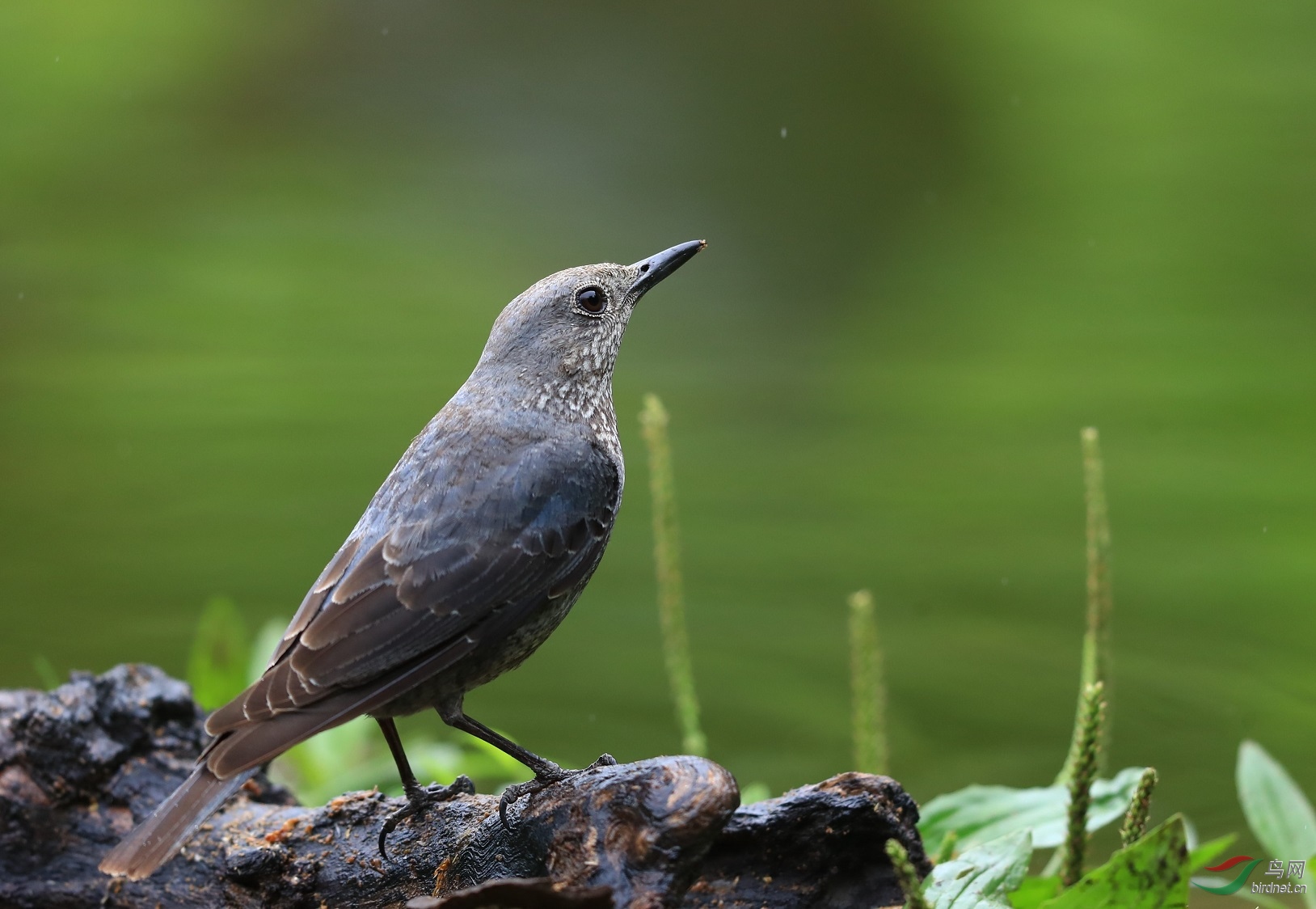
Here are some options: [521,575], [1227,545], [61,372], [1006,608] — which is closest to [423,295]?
[61,372]

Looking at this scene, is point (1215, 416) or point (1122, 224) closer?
point (1215, 416)

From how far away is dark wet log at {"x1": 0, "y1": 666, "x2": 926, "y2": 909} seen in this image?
2502 millimetres

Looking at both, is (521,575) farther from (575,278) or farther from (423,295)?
(423,295)

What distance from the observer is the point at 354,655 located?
9.87ft

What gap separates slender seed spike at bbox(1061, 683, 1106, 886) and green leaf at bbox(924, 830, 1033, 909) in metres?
0.09

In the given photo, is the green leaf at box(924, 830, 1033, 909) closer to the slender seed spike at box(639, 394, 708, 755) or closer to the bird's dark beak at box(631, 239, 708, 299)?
the slender seed spike at box(639, 394, 708, 755)

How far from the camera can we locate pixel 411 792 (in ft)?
10.3

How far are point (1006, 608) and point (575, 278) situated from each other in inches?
148

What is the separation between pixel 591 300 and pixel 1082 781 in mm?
1839

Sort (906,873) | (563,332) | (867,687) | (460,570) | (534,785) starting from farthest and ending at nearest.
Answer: (563,332)
(867,687)
(460,570)
(534,785)
(906,873)

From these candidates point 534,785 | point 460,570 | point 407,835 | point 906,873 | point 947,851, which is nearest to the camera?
point 906,873

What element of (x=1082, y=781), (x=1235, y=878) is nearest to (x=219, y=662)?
(x=1082, y=781)

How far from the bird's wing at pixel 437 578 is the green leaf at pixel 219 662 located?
1721 millimetres

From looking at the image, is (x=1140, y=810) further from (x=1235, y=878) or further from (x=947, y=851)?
(x=1235, y=878)
